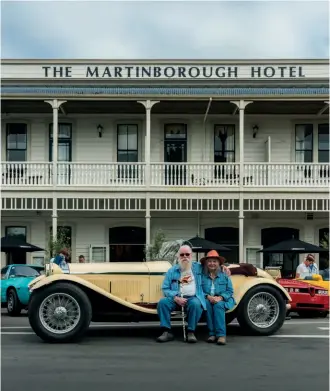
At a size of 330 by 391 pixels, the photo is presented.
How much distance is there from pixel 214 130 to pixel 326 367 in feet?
60.4

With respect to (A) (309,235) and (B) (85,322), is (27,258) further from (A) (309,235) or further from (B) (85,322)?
(B) (85,322)

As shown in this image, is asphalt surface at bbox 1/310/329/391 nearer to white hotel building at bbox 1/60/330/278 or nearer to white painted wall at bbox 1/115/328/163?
white hotel building at bbox 1/60/330/278

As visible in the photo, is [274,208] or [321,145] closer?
[274,208]

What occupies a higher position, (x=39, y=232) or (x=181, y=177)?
(x=181, y=177)

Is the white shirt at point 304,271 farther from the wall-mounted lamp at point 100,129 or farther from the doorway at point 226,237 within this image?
the wall-mounted lamp at point 100,129

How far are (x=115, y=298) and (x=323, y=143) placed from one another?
58.0 ft

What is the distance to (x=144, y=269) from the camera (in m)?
10.0

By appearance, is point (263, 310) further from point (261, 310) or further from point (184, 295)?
point (184, 295)

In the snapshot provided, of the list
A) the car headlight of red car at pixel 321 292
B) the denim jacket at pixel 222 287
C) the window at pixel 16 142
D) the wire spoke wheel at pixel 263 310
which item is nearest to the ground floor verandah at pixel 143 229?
the window at pixel 16 142

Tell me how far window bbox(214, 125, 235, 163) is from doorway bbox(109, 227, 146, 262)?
4137 millimetres

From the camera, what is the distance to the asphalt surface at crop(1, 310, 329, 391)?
6.77 m

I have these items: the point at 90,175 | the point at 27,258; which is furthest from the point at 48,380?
the point at 27,258

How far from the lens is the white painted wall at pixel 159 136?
25.4 metres

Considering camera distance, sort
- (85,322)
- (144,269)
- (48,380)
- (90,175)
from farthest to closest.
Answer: (90,175)
(144,269)
(85,322)
(48,380)
